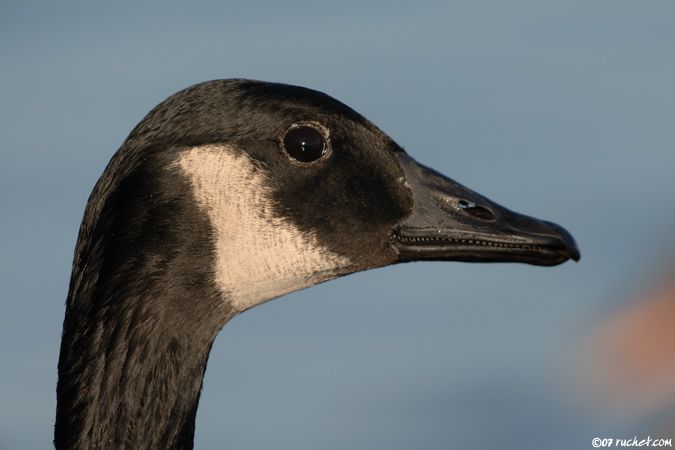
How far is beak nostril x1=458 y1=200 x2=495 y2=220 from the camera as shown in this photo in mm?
4766

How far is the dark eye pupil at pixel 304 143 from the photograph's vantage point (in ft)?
15.4

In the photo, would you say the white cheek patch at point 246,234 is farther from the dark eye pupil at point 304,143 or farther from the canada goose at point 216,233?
the dark eye pupil at point 304,143

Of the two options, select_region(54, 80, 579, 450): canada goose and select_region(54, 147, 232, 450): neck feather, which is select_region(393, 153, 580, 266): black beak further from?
select_region(54, 147, 232, 450): neck feather

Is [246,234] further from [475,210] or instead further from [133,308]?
[475,210]

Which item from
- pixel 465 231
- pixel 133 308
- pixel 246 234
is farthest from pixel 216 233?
pixel 465 231

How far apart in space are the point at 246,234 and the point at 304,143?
Result: 1.63 feet

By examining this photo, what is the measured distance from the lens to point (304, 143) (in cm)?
471

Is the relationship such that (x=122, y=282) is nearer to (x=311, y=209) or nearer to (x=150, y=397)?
(x=150, y=397)

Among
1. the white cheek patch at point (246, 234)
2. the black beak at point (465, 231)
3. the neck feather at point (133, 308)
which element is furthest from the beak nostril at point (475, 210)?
the neck feather at point (133, 308)

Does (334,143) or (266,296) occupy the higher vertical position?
(334,143)

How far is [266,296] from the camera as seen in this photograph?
4.77 metres

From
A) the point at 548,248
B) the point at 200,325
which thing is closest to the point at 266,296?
the point at 200,325

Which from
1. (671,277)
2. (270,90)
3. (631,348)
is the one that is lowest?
(270,90)

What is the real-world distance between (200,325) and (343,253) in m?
0.74
